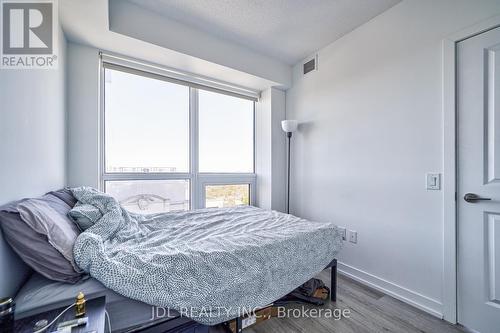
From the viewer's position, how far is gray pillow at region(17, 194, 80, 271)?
0.95 m

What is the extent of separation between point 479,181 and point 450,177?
15 centimetres

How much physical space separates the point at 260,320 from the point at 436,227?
63.0 inches

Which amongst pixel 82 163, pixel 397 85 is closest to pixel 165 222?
pixel 82 163

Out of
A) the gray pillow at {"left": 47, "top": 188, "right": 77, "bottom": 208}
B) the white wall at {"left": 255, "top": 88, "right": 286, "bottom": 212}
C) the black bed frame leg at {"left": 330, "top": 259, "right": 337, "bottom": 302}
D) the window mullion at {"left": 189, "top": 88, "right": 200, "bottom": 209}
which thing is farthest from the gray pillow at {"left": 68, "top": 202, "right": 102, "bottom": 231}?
the white wall at {"left": 255, "top": 88, "right": 286, "bottom": 212}

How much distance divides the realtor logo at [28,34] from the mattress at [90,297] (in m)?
1.07

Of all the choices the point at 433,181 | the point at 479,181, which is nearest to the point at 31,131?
the point at 433,181

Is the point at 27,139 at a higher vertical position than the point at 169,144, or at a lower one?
lower

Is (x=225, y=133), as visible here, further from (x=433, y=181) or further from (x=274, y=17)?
(x=433, y=181)

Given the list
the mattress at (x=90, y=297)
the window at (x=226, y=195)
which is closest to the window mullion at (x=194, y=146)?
the window at (x=226, y=195)

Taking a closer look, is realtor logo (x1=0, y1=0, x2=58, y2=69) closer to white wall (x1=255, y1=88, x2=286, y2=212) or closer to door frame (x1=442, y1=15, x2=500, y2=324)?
white wall (x1=255, y1=88, x2=286, y2=212)

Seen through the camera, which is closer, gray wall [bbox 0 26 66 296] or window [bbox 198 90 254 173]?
gray wall [bbox 0 26 66 296]

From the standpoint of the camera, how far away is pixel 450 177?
62.6 inches

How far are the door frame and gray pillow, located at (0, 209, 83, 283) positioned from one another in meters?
2.46

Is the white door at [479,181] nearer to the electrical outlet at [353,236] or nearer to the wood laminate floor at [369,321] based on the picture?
the wood laminate floor at [369,321]
